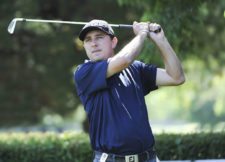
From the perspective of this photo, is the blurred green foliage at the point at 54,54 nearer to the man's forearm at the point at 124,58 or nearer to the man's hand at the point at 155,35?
the man's hand at the point at 155,35

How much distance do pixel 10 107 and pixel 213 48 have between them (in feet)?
20.9

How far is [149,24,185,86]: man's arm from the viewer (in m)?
4.87

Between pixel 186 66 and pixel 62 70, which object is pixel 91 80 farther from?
pixel 186 66

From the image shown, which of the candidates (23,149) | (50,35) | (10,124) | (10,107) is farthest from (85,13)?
(23,149)

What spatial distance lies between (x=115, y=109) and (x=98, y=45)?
0.52 metres

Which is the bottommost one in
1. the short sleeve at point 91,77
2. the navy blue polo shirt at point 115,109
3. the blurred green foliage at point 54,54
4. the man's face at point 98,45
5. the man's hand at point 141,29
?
the navy blue polo shirt at point 115,109

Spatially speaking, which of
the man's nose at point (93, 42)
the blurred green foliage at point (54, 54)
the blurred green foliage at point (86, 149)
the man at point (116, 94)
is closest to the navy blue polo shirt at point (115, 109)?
the man at point (116, 94)

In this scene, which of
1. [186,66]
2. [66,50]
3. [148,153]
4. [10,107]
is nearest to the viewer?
[148,153]

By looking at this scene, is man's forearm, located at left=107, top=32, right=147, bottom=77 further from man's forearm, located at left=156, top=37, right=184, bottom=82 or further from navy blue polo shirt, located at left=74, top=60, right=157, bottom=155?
man's forearm, located at left=156, top=37, right=184, bottom=82

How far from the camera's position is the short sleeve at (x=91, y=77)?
4656 millimetres

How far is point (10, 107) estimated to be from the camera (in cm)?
Result: 2041

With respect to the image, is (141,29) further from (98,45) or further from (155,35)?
(98,45)

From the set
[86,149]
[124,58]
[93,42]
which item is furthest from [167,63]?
[86,149]

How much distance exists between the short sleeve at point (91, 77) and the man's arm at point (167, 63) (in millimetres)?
441
